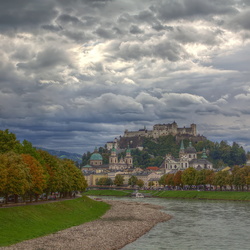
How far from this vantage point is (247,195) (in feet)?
438

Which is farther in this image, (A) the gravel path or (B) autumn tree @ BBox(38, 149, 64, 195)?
(B) autumn tree @ BBox(38, 149, 64, 195)

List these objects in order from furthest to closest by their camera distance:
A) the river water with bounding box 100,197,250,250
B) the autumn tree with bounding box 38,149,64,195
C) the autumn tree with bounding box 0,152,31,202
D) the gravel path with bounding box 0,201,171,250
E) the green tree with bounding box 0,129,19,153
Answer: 1. the autumn tree with bounding box 38,149,64,195
2. the green tree with bounding box 0,129,19,153
3. the autumn tree with bounding box 0,152,31,202
4. the river water with bounding box 100,197,250,250
5. the gravel path with bounding box 0,201,171,250

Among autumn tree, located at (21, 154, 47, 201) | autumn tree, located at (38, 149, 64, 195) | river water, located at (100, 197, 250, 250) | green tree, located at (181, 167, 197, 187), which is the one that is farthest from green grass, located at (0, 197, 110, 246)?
green tree, located at (181, 167, 197, 187)

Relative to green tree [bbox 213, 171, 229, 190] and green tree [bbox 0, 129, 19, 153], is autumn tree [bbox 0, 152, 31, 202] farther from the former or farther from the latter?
green tree [bbox 213, 171, 229, 190]

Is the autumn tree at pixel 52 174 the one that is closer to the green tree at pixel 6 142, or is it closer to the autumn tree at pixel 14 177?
the green tree at pixel 6 142

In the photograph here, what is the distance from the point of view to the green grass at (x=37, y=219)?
2114 inches

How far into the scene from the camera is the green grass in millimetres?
53688

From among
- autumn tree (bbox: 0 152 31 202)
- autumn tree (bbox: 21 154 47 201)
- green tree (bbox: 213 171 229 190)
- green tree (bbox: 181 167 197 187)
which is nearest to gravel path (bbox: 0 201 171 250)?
autumn tree (bbox: 0 152 31 202)

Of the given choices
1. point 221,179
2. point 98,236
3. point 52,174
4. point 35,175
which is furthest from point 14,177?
point 221,179

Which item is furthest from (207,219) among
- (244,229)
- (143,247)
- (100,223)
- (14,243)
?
(14,243)

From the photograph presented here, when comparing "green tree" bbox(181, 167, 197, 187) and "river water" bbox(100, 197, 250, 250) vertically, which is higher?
"green tree" bbox(181, 167, 197, 187)

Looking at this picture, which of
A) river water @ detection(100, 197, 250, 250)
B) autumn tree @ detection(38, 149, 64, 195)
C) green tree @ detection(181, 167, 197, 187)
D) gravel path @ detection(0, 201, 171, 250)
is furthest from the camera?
green tree @ detection(181, 167, 197, 187)

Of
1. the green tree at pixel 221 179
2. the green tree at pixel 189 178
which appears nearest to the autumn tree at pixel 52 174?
the green tree at pixel 221 179

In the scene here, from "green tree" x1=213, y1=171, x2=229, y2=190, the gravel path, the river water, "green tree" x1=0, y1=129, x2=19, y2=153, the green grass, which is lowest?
the river water
